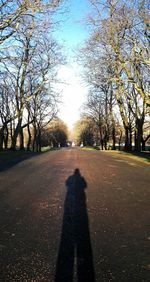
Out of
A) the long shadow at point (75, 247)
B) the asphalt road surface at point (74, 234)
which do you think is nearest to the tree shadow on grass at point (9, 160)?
the asphalt road surface at point (74, 234)

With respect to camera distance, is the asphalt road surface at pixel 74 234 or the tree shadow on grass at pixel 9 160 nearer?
the asphalt road surface at pixel 74 234

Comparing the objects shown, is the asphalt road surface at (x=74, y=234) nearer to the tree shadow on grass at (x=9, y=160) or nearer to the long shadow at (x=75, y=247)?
the long shadow at (x=75, y=247)

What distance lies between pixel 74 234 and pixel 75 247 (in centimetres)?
61

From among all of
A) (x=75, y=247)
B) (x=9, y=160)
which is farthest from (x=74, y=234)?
(x=9, y=160)

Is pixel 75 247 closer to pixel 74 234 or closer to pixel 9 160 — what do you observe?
pixel 74 234

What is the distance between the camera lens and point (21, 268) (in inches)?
161

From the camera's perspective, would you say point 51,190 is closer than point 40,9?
Yes

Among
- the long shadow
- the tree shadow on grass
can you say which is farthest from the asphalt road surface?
the tree shadow on grass

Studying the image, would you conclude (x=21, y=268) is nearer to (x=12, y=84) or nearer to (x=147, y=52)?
(x=147, y=52)

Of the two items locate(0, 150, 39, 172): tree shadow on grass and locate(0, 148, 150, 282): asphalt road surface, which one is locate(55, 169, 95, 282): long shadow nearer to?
locate(0, 148, 150, 282): asphalt road surface

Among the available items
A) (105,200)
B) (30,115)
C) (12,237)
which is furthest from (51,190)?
(30,115)

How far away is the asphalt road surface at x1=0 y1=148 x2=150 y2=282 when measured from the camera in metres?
4.02

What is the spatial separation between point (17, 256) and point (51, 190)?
5.06 m

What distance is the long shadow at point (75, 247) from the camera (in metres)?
3.92
